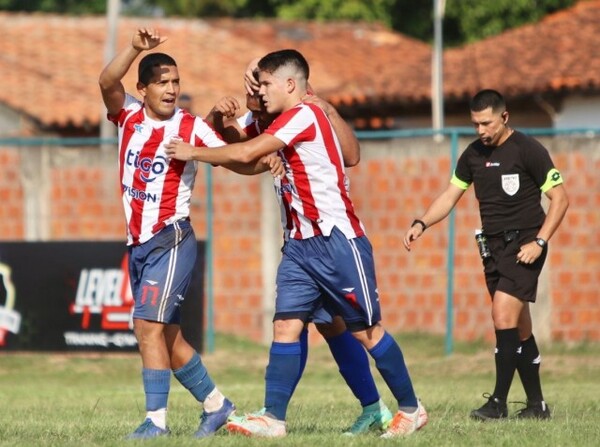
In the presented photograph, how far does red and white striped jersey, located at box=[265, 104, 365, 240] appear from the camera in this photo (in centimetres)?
802

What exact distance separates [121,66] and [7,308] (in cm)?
814

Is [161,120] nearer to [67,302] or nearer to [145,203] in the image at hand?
[145,203]

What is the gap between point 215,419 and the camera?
8.34 meters

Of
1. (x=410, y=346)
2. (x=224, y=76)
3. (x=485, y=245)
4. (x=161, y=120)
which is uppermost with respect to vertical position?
(x=224, y=76)

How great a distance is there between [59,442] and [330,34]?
3196 centimetres

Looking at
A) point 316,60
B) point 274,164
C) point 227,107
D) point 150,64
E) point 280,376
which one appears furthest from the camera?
point 316,60

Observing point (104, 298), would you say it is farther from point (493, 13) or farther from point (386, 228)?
point (493, 13)

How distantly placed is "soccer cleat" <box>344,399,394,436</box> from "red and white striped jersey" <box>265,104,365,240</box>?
1124 mm

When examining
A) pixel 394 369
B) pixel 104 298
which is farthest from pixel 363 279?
pixel 104 298

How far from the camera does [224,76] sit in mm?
34531

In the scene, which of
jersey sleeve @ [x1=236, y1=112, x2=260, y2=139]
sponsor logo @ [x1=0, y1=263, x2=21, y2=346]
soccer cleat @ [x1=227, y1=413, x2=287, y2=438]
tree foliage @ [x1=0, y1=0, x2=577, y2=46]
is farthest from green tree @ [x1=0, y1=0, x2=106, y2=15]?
soccer cleat @ [x1=227, y1=413, x2=287, y2=438]

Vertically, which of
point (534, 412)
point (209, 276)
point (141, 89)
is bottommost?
point (534, 412)

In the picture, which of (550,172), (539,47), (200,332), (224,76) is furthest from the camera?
(224,76)

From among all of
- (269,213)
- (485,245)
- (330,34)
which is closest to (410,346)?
(269,213)
